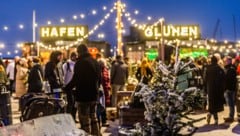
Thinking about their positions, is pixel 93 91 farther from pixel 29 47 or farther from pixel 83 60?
pixel 29 47

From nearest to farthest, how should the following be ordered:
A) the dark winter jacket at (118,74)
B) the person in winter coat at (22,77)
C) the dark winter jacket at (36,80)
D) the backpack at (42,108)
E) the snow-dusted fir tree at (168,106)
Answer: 1. the snow-dusted fir tree at (168,106)
2. the backpack at (42,108)
3. the dark winter jacket at (36,80)
4. the dark winter jacket at (118,74)
5. the person in winter coat at (22,77)

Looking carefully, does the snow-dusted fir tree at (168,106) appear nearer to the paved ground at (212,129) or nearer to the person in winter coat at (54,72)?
A: the paved ground at (212,129)

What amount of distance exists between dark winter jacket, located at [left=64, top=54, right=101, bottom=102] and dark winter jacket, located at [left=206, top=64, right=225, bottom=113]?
4681 mm

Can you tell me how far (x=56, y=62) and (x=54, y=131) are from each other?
253 inches

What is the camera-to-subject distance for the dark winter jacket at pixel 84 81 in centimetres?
950

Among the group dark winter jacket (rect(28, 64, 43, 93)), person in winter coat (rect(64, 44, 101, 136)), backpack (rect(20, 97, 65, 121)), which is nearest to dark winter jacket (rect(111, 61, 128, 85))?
dark winter jacket (rect(28, 64, 43, 93))

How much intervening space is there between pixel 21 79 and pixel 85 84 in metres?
7.40

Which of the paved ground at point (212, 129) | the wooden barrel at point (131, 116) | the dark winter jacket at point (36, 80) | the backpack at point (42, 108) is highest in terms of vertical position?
the dark winter jacket at point (36, 80)

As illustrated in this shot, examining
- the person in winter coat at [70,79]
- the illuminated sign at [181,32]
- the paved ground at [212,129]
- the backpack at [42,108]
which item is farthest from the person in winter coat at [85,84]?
the illuminated sign at [181,32]

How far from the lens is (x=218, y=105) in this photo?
13453 millimetres

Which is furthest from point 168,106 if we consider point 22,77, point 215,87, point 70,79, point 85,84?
point 22,77

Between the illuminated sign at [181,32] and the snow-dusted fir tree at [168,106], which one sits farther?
the illuminated sign at [181,32]

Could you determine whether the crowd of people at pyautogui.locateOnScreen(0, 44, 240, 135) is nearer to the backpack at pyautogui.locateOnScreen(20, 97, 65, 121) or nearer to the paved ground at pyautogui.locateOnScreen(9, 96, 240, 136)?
the paved ground at pyautogui.locateOnScreen(9, 96, 240, 136)

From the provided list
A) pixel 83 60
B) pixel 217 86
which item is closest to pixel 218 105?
pixel 217 86
